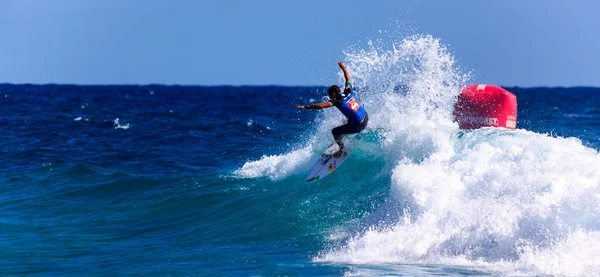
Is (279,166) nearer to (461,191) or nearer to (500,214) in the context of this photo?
(461,191)

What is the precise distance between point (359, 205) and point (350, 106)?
62.9 inches

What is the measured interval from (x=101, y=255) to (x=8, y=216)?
3908 mm

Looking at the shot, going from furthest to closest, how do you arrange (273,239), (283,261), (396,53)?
(396,53), (273,239), (283,261)

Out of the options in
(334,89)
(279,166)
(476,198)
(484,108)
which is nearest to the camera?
(476,198)

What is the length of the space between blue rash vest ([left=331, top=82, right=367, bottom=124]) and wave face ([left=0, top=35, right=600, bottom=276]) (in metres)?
1.08

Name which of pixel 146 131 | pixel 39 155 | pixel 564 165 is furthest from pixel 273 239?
pixel 146 131

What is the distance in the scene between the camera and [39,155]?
67.9ft

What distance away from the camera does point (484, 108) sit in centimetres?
1324

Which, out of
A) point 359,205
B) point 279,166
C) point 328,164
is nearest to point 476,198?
point 359,205

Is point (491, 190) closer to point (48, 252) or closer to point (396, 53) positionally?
point (396, 53)

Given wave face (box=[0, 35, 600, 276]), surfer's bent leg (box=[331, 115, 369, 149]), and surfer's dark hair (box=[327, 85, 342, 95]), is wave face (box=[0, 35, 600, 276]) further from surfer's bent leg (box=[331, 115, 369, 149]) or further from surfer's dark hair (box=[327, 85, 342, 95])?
surfer's dark hair (box=[327, 85, 342, 95])

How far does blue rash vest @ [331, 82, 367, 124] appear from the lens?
1179 cm

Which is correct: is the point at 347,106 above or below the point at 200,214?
above

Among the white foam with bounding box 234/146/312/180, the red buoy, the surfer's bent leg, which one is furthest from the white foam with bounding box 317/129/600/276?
the white foam with bounding box 234/146/312/180
